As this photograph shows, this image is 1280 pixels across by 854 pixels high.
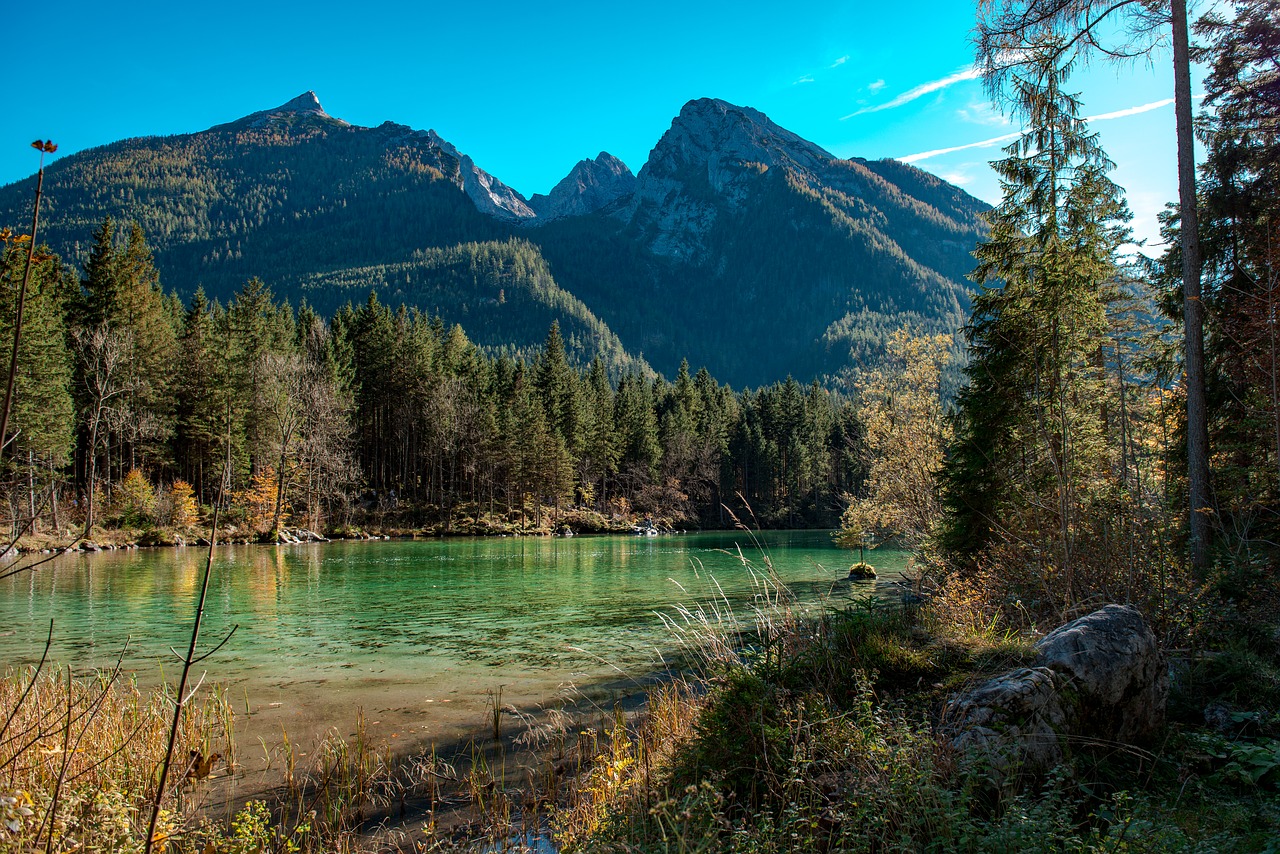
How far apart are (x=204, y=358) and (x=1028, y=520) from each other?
48.3 meters

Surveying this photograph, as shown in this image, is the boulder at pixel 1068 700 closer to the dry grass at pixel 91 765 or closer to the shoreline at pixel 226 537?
the dry grass at pixel 91 765

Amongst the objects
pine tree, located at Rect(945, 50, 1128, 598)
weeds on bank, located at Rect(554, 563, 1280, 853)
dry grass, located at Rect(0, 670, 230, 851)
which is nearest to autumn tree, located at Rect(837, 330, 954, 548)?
pine tree, located at Rect(945, 50, 1128, 598)

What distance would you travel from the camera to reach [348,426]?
5122cm

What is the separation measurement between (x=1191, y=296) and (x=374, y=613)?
1764 cm

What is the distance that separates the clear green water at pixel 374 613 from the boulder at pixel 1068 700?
1.53 m

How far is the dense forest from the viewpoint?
3706 centimetres

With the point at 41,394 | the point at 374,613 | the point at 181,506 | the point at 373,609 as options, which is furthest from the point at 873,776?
the point at 181,506

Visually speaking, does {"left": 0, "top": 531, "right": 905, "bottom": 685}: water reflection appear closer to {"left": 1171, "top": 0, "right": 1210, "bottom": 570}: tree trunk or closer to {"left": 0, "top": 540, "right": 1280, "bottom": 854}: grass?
{"left": 0, "top": 540, "right": 1280, "bottom": 854}: grass

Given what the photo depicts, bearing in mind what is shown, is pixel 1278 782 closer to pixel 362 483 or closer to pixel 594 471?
pixel 362 483

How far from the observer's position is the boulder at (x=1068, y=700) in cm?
441

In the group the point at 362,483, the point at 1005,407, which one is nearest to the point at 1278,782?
the point at 1005,407

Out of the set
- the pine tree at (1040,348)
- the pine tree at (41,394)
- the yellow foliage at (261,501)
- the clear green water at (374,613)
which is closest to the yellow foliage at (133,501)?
the pine tree at (41,394)

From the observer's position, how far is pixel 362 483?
5472 cm

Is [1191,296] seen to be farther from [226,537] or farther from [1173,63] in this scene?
[226,537]
